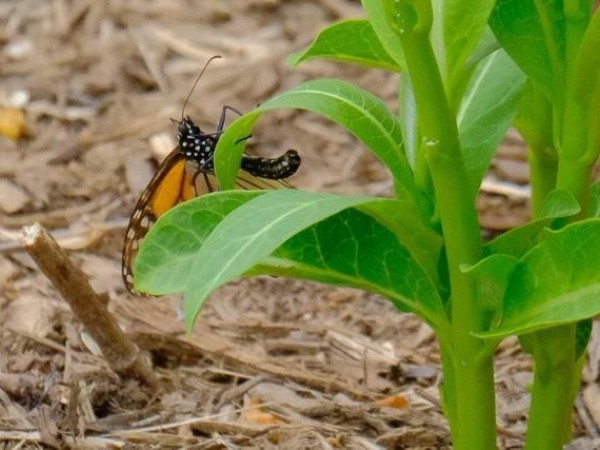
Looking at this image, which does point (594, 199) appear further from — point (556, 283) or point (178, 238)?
point (178, 238)

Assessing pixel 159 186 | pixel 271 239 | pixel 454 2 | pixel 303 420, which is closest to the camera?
pixel 271 239

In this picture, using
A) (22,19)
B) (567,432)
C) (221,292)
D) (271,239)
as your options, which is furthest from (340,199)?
(22,19)

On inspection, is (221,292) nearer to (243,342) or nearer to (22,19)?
(243,342)

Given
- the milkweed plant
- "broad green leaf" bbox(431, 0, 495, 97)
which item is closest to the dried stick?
the milkweed plant

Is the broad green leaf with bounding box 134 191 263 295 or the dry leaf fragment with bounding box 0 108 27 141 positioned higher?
the dry leaf fragment with bounding box 0 108 27 141

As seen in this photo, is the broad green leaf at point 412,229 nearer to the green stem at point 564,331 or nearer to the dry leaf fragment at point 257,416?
the green stem at point 564,331

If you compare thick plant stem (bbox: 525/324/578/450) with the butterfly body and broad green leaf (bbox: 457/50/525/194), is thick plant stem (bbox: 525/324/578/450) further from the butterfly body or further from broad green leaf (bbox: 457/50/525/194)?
the butterfly body

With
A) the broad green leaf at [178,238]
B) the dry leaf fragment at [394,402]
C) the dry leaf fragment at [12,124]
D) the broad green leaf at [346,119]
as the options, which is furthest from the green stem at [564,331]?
the dry leaf fragment at [12,124]
